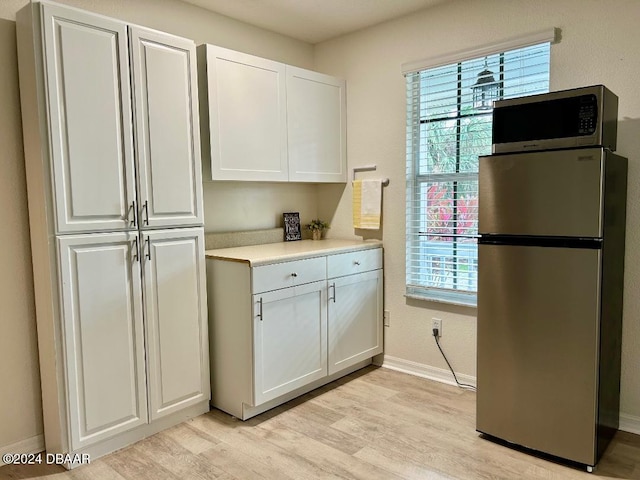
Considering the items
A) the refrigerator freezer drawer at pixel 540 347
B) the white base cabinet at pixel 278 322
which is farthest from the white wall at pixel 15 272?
the refrigerator freezer drawer at pixel 540 347

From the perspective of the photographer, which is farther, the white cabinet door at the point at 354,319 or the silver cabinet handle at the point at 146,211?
the white cabinet door at the point at 354,319

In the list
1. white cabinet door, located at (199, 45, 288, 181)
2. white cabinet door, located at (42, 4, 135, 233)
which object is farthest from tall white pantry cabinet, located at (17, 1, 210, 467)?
white cabinet door, located at (199, 45, 288, 181)

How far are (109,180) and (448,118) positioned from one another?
6.93ft

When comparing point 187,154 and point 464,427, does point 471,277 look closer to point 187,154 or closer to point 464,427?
point 464,427

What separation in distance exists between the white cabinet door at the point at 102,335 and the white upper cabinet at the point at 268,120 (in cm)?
81

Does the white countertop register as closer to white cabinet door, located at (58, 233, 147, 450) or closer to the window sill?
the window sill

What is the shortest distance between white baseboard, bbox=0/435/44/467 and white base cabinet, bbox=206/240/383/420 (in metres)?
0.90

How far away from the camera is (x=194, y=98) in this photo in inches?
101

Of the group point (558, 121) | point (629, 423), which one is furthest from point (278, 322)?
point (629, 423)

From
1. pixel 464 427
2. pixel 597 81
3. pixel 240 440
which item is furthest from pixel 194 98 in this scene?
pixel 464 427

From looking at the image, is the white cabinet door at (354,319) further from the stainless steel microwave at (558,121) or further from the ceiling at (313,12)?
the ceiling at (313,12)

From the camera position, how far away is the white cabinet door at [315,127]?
127 inches

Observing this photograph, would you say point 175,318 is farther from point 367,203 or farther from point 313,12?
point 313,12

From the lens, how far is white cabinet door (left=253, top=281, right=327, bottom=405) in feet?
8.50
